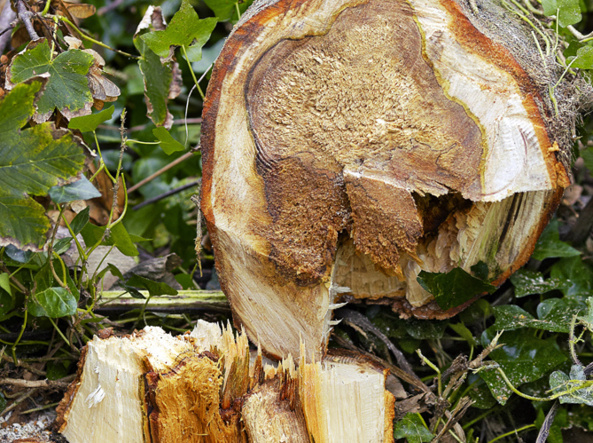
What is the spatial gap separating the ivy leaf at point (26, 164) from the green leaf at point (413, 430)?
0.76 meters

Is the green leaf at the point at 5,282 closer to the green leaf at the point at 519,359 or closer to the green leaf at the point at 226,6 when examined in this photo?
the green leaf at the point at 226,6

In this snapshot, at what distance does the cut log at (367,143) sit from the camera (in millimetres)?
900

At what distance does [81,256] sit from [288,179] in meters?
0.45

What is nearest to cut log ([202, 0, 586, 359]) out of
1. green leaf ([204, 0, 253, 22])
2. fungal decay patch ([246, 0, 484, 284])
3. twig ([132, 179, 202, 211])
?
fungal decay patch ([246, 0, 484, 284])

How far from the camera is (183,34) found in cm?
108

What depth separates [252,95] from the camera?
98cm

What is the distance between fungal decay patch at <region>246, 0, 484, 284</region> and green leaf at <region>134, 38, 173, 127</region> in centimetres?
32

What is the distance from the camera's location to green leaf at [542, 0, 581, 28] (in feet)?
3.37

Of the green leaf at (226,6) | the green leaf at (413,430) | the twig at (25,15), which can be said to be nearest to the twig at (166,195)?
the green leaf at (226,6)

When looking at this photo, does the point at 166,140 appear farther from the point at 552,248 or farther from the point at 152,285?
the point at 552,248

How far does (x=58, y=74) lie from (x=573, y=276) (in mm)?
1245

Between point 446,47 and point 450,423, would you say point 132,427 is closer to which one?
point 450,423

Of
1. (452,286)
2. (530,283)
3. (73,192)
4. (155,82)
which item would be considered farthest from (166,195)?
(530,283)

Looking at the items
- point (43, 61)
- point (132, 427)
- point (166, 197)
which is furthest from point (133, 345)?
point (166, 197)
